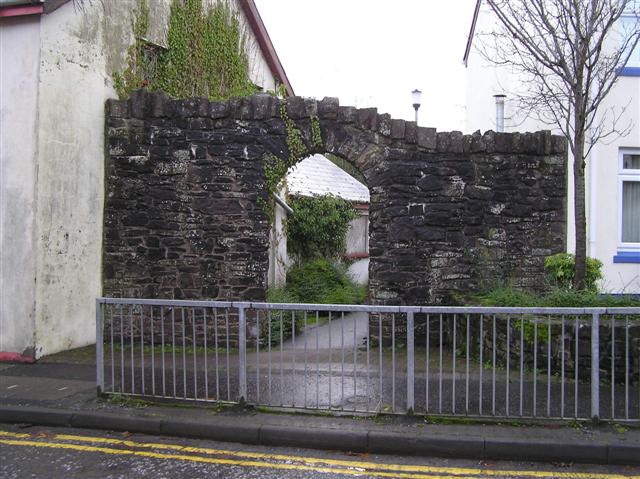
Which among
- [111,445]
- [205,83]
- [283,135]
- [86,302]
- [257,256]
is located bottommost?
[111,445]

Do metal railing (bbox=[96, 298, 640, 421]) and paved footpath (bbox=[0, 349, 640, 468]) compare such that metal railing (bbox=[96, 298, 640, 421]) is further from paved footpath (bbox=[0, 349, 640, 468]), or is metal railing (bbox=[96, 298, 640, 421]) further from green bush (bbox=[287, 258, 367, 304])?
green bush (bbox=[287, 258, 367, 304])

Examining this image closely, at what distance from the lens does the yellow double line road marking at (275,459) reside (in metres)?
5.30

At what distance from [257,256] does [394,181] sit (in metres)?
2.55

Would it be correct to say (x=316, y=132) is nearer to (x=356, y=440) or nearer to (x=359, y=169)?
(x=359, y=169)

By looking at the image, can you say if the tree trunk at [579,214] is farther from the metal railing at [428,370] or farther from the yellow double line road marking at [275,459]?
the yellow double line road marking at [275,459]

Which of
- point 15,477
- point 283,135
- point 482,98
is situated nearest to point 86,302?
point 283,135

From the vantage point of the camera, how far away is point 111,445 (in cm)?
608

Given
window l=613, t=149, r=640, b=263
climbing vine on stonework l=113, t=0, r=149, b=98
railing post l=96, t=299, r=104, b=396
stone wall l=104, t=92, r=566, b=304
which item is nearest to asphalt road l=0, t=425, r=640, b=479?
railing post l=96, t=299, r=104, b=396

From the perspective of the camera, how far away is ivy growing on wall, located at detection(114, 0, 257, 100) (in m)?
11.3

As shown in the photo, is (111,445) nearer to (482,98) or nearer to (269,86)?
(269,86)

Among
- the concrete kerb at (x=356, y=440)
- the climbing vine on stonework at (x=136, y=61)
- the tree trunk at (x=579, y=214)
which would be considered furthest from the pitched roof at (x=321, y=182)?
the concrete kerb at (x=356, y=440)

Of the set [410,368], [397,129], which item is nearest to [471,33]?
[397,129]

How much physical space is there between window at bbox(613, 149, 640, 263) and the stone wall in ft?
8.70

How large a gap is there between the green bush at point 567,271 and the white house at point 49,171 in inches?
294
